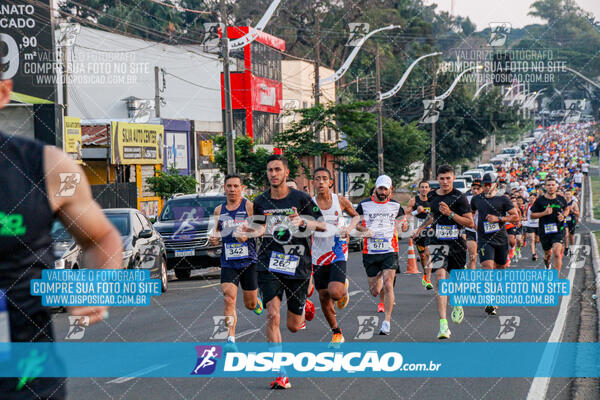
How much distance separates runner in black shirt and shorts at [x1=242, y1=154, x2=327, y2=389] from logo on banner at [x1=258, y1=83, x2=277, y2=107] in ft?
134

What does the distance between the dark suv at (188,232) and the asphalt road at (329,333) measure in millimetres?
458

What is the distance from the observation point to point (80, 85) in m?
43.1

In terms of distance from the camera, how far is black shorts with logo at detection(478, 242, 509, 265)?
14.1 meters

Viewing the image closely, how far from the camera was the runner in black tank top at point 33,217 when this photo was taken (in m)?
3.23

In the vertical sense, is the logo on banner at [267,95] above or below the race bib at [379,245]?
above

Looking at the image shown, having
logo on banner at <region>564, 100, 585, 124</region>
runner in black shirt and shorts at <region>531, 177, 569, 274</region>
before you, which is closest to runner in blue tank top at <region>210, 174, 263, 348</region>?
runner in black shirt and shorts at <region>531, 177, 569, 274</region>

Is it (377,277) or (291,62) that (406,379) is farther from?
(291,62)

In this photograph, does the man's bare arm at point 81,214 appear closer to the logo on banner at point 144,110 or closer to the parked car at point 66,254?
the parked car at point 66,254

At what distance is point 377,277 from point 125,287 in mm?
5335

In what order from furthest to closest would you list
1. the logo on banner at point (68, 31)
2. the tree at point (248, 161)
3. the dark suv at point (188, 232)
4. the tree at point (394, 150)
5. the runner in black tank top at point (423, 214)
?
the tree at point (394, 150) < the logo on banner at point (68, 31) < the tree at point (248, 161) < the dark suv at point (188, 232) < the runner in black tank top at point (423, 214)

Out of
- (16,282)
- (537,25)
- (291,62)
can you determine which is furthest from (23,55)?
(537,25)

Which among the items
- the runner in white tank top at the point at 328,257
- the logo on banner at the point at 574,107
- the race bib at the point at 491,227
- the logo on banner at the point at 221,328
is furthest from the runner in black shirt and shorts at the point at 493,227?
the logo on banner at the point at 574,107

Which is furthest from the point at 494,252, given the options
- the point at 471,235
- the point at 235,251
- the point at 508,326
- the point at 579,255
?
the point at 579,255

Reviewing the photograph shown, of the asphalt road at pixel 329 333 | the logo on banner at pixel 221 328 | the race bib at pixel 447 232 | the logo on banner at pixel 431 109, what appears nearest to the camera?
the asphalt road at pixel 329 333
